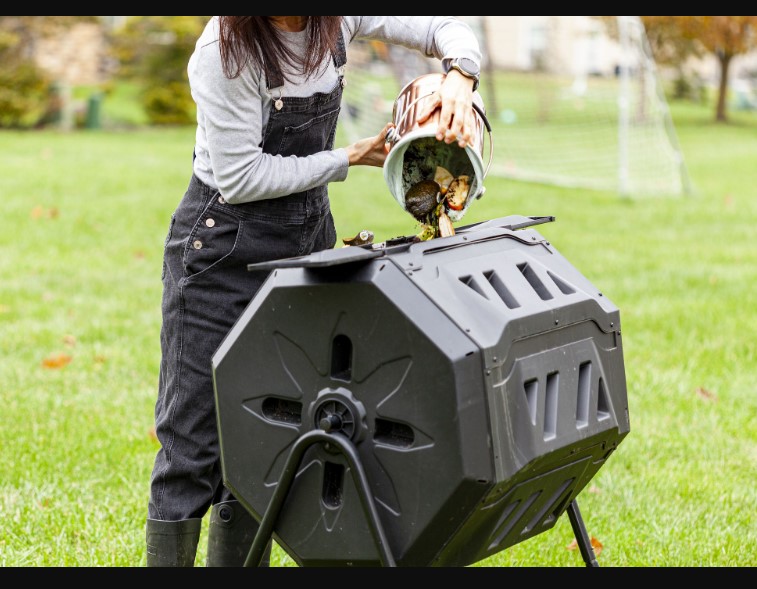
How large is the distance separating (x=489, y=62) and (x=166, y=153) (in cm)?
404

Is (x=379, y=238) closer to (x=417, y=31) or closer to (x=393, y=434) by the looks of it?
(x=417, y=31)

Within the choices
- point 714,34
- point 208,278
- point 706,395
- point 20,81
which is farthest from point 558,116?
point 208,278

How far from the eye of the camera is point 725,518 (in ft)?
11.7

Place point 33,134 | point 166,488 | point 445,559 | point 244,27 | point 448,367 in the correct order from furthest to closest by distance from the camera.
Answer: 1. point 33,134
2. point 166,488
3. point 244,27
4. point 445,559
5. point 448,367

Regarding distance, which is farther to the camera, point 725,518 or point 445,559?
point 725,518

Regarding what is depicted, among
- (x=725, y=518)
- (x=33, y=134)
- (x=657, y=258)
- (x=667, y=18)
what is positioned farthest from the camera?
(x=667, y=18)

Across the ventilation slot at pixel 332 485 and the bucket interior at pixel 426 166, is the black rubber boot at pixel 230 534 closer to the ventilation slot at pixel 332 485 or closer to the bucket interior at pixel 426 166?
the ventilation slot at pixel 332 485

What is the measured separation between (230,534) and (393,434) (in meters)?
0.86

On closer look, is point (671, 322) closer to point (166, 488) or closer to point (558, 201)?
point (166, 488)

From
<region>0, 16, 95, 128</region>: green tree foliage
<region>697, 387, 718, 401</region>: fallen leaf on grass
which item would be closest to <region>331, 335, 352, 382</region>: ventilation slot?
<region>697, 387, 718, 401</region>: fallen leaf on grass

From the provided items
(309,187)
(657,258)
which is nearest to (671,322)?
(657,258)

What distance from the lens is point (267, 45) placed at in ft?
7.84

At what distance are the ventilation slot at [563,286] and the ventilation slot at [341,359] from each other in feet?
1.60

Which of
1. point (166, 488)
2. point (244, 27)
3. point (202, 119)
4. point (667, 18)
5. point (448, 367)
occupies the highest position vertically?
point (244, 27)
